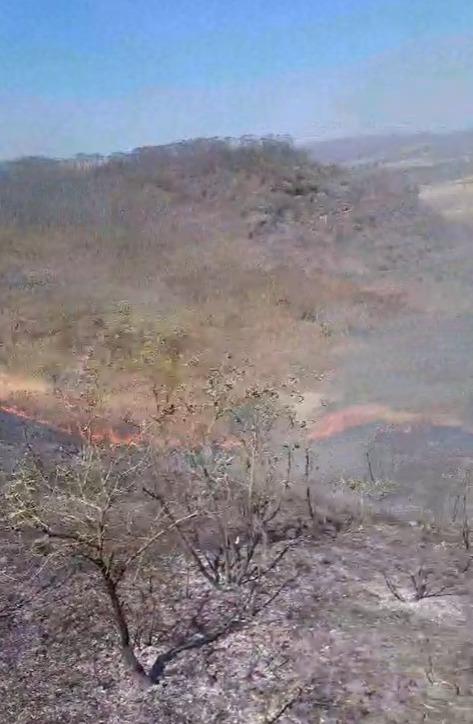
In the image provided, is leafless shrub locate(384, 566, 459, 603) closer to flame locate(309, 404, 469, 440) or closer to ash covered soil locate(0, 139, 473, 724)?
ash covered soil locate(0, 139, 473, 724)

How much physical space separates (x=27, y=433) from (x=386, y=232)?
20.5 meters

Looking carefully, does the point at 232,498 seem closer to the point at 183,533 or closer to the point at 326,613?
the point at 183,533

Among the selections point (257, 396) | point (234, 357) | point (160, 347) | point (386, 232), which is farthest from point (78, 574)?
point (386, 232)

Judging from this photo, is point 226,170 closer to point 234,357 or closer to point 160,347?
point 234,357

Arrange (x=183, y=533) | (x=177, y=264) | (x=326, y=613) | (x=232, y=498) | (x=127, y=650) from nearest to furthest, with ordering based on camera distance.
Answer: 1. (x=127, y=650)
2. (x=326, y=613)
3. (x=183, y=533)
4. (x=232, y=498)
5. (x=177, y=264)

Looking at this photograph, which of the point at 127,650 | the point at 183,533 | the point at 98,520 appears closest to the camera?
the point at 98,520

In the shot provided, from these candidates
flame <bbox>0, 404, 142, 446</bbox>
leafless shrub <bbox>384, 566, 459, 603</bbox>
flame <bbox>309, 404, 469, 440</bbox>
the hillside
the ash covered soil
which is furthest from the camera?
the hillside

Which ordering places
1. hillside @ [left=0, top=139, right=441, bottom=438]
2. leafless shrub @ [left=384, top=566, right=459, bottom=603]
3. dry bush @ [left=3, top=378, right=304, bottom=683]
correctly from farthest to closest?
hillside @ [left=0, top=139, right=441, bottom=438], leafless shrub @ [left=384, top=566, right=459, bottom=603], dry bush @ [left=3, top=378, right=304, bottom=683]

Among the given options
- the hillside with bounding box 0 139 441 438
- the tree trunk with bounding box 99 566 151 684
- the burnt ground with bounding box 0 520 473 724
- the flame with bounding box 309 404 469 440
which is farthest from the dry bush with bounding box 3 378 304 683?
the flame with bounding box 309 404 469 440

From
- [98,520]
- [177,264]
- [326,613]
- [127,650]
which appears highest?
[98,520]

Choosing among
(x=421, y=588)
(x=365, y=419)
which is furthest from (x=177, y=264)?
(x=421, y=588)

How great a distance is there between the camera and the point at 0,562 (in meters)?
11.2

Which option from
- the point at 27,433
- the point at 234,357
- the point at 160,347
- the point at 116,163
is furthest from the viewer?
the point at 116,163

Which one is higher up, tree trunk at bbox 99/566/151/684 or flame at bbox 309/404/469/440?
tree trunk at bbox 99/566/151/684
